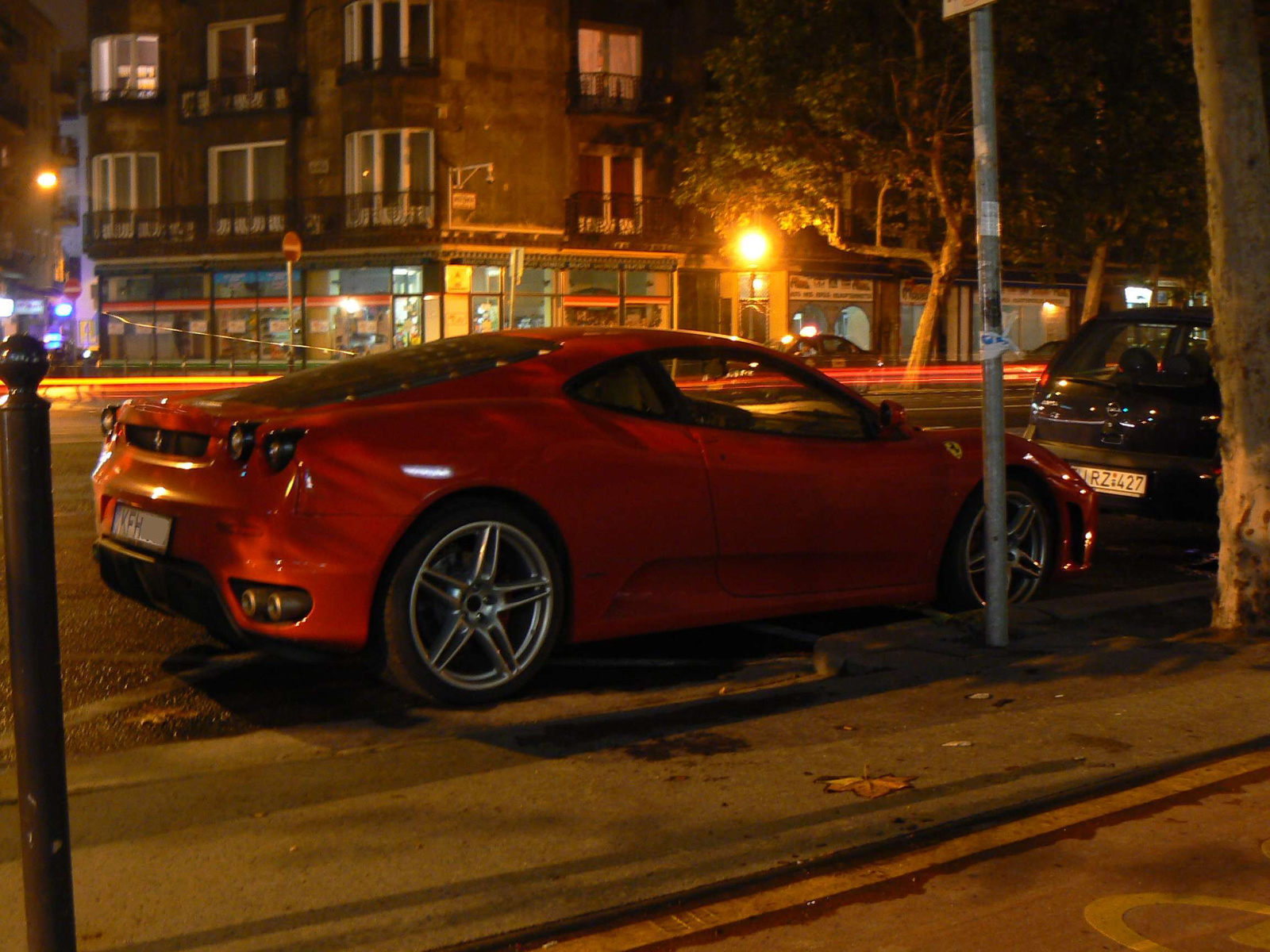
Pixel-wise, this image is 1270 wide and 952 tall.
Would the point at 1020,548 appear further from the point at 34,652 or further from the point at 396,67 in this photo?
the point at 396,67

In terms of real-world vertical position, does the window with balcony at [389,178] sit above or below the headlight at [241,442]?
above

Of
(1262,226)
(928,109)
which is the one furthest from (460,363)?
(928,109)

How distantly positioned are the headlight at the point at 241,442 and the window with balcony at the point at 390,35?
33.9m

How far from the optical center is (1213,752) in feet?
16.0

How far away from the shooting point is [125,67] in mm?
41406

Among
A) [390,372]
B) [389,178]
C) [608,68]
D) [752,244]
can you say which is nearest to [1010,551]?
[390,372]

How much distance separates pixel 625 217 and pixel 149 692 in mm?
35848

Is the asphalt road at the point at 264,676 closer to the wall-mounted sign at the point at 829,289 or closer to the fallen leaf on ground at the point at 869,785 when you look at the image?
the fallen leaf on ground at the point at 869,785

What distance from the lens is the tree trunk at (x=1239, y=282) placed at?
629 centimetres

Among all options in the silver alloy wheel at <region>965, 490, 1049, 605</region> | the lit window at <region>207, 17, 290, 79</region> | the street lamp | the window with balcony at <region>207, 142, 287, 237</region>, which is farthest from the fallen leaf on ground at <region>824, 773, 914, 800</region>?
the street lamp

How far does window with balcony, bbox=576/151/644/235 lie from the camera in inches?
Result: 1563

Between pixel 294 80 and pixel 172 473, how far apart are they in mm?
36136

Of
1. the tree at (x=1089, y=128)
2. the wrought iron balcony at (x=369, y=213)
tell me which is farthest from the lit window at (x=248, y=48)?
the tree at (x=1089, y=128)

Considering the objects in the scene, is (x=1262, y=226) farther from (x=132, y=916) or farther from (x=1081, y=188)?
(x=1081, y=188)
